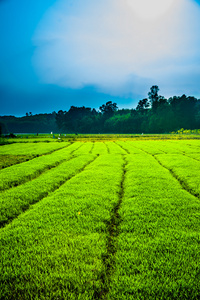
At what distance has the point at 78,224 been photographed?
523cm

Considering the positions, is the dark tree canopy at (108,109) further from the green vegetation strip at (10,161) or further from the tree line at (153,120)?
the green vegetation strip at (10,161)

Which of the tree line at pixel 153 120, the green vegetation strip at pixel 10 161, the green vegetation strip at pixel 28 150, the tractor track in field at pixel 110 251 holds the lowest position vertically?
the tractor track in field at pixel 110 251

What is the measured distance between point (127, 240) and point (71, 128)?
179 m

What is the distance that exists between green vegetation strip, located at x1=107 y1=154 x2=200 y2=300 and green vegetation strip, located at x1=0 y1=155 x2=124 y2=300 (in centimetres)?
50

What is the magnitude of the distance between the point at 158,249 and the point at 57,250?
93.4 inches

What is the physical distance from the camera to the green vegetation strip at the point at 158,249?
3117 mm

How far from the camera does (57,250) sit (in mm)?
4074

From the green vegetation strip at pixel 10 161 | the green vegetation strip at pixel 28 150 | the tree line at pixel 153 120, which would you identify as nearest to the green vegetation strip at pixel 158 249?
the green vegetation strip at pixel 10 161

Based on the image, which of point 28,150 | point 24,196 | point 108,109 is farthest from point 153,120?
point 24,196

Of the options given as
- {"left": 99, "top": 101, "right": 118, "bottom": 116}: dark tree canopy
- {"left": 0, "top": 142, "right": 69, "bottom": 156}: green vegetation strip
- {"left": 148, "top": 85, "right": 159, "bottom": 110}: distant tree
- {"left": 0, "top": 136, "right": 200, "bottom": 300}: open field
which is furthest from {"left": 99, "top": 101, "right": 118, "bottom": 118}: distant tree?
{"left": 0, "top": 136, "right": 200, "bottom": 300}: open field

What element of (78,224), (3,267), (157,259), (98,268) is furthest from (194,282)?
(3,267)

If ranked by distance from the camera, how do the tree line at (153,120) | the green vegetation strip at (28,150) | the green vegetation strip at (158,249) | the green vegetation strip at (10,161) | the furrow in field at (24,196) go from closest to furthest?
the green vegetation strip at (158,249) → the furrow in field at (24,196) → the green vegetation strip at (10,161) → the green vegetation strip at (28,150) → the tree line at (153,120)

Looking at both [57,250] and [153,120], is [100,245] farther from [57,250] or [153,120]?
[153,120]

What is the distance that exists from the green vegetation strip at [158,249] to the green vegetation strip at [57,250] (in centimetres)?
50
